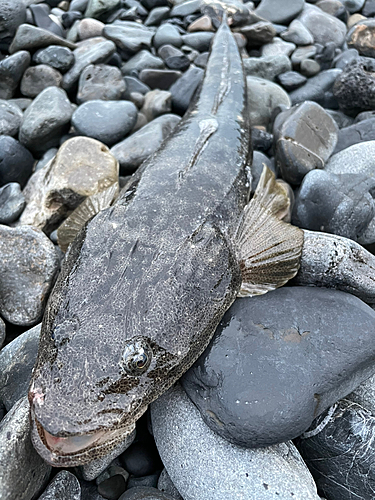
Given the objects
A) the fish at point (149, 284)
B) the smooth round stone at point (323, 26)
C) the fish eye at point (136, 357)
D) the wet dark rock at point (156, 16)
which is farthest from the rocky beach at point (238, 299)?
the wet dark rock at point (156, 16)

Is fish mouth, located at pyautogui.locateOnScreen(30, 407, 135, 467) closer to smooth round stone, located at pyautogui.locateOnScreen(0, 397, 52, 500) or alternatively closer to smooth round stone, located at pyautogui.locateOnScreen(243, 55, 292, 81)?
smooth round stone, located at pyautogui.locateOnScreen(0, 397, 52, 500)

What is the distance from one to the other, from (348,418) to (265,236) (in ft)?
4.92

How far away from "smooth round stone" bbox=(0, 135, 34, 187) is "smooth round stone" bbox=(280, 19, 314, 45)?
5510 millimetres

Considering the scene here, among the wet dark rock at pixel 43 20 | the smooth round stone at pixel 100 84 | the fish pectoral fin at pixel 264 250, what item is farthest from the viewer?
the wet dark rock at pixel 43 20

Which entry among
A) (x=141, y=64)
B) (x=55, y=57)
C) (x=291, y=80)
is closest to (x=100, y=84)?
(x=55, y=57)

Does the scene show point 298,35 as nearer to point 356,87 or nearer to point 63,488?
point 356,87

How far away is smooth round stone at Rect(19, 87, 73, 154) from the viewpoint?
5164 mm

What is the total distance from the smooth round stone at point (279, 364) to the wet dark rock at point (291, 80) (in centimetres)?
461

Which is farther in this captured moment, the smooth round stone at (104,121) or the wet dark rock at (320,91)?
the wet dark rock at (320,91)

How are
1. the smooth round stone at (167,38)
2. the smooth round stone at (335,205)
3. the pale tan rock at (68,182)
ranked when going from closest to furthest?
the smooth round stone at (335,205) → the pale tan rock at (68,182) → the smooth round stone at (167,38)

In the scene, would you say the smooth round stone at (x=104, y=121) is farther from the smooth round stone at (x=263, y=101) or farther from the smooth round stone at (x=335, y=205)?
the smooth round stone at (x=335, y=205)

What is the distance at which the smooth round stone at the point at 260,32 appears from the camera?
7734mm

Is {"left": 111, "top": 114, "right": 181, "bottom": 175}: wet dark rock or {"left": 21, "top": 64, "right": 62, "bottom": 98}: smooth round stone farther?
{"left": 21, "top": 64, "right": 62, "bottom": 98}: smooth round stone

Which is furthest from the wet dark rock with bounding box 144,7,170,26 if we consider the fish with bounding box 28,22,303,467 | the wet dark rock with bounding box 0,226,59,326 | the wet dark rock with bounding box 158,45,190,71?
the wet dark rock with bounding box 0,226,59,326
